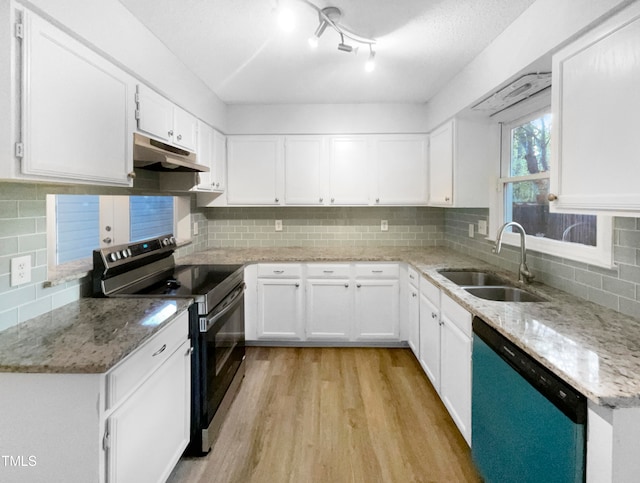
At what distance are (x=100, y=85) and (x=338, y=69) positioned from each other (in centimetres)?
164

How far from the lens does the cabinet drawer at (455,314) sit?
183 cm

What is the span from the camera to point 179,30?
6.60ft

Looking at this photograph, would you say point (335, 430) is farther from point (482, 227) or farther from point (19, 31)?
point (19, 31)

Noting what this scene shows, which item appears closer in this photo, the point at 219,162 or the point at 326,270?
the point at 326,270

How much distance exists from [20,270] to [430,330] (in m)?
2.39

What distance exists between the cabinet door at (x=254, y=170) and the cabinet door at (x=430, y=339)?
71.1 inches

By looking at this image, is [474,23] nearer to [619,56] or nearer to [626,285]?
[619,56]

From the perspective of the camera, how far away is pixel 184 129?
2570 mm

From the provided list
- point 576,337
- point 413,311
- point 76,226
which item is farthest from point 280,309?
point 576,337

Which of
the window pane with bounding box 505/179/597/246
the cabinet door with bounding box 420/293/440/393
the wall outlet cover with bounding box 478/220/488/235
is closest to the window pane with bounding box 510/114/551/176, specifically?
the window pane with bounding box 505/179/597/246

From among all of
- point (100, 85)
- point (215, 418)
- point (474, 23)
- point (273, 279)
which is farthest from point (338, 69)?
point (215, 418)

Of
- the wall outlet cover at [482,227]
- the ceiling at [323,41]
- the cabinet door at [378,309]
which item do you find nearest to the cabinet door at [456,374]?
the cabinet door at [378,309]

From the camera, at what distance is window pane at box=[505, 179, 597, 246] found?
190cm

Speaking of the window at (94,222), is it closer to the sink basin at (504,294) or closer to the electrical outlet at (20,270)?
→ the electrical outlet at (20,270)
